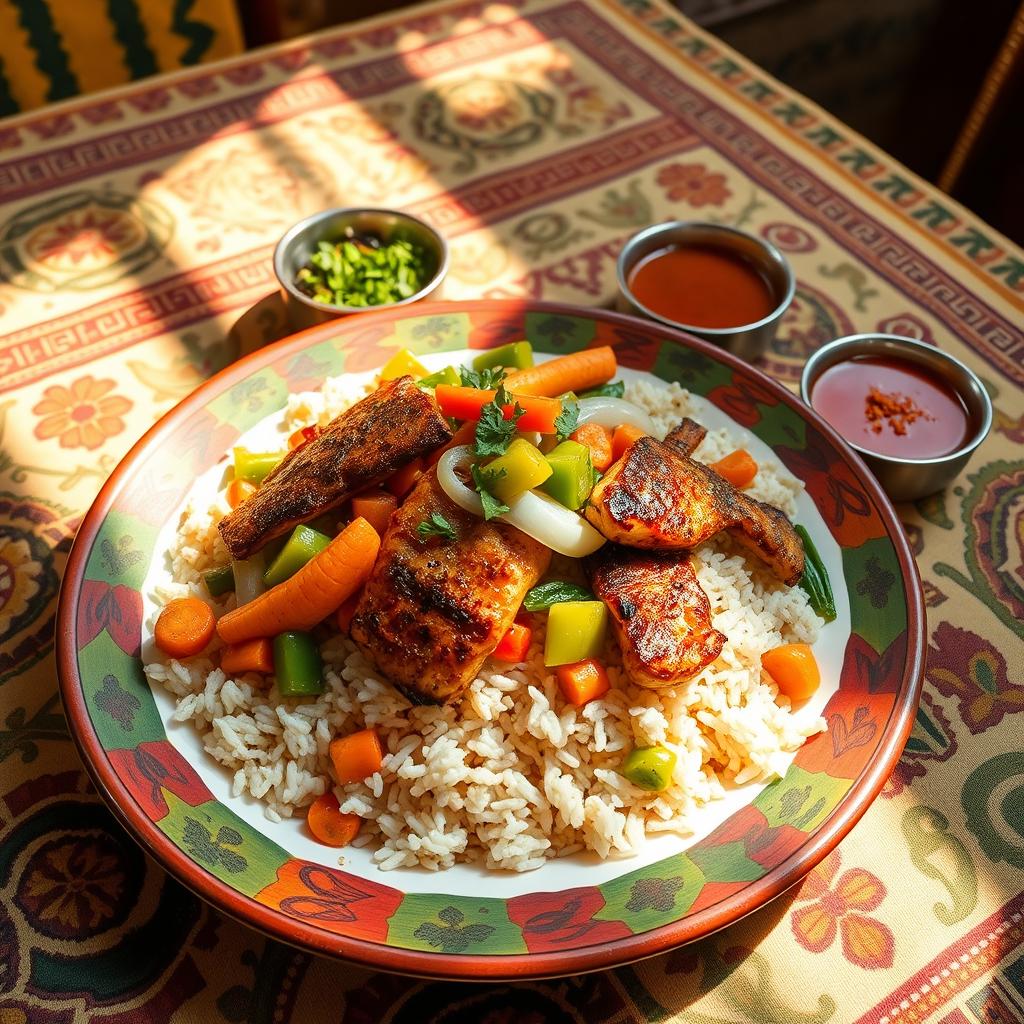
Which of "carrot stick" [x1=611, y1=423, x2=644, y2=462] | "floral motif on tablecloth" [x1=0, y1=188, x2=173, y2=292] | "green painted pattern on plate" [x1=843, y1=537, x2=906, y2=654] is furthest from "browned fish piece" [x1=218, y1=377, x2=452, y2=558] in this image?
"floral motif on tablecloth" [x1=0, y1=188, x2=173, y2=292]

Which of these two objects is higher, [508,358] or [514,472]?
[514,472]

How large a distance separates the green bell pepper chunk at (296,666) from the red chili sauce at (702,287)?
1975 millimetres

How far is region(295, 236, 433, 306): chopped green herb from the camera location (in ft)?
12.0

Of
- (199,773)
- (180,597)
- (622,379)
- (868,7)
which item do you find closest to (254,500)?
(180,597)

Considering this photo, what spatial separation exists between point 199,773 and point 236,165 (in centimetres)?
325

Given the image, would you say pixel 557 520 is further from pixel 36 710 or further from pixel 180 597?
pixel 36 710

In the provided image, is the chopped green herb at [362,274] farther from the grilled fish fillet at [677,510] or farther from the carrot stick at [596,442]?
the grilled fish fillet at [677,510]

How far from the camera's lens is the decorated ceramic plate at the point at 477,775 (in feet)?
6.99

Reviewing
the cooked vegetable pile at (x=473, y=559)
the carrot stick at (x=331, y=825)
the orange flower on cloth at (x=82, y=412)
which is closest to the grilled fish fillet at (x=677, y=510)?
the cooked vegetable pile at (x=473, y=559)

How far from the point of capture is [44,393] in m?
3.68

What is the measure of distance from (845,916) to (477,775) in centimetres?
102

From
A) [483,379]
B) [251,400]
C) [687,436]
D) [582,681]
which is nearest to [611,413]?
[687,436]

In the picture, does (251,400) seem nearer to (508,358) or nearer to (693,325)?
(508,358)

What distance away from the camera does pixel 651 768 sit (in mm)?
2396
